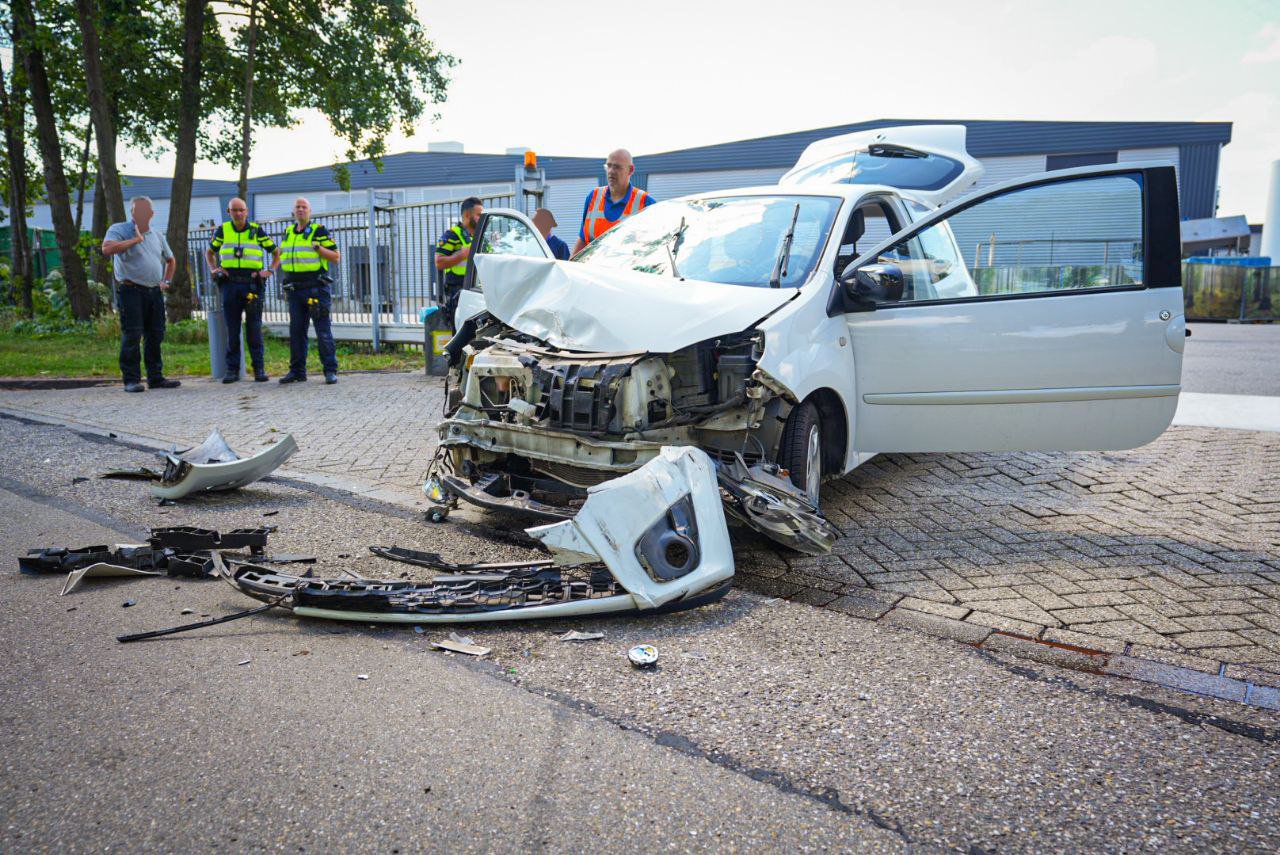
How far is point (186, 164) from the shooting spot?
53.7 ft

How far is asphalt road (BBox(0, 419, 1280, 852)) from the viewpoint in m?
2.10

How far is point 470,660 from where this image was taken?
3053 millimetres

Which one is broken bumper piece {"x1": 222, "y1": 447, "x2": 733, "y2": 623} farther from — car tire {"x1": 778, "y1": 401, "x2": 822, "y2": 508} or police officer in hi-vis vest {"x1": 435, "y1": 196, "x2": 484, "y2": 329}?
police officer in hi-vis vest {"x1": 435, "y1": 196, "x2": 484, "y2": 329}

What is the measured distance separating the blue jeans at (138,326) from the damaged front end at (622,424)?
684 cm

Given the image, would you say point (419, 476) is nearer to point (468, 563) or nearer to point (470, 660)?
point (468, 563)

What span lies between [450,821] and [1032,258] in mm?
3925

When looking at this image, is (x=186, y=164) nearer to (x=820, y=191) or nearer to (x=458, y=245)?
(x=458, y=245)

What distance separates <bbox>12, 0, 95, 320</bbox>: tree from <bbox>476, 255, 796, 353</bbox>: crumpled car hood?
17.8 metres

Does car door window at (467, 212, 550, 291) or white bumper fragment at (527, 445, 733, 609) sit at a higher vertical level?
car door window at (467, 212, 550, 291)

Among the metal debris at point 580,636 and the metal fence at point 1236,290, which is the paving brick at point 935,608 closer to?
the metal debris at point 580,636

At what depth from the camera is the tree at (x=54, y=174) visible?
60.8 feet

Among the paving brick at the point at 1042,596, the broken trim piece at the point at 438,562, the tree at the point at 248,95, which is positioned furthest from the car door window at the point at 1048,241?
the tree at the point at 248,95

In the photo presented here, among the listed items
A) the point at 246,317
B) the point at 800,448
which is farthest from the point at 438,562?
the point at 246,317

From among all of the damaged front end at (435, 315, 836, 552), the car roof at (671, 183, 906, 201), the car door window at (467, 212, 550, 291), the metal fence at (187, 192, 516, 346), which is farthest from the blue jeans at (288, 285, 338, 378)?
the damaged front end at (435, 315, 836, 552)
